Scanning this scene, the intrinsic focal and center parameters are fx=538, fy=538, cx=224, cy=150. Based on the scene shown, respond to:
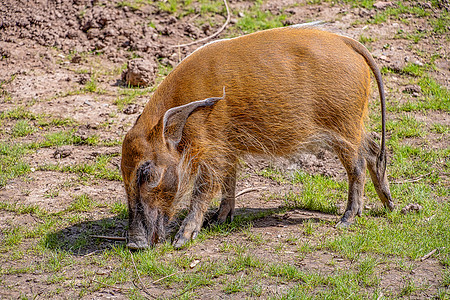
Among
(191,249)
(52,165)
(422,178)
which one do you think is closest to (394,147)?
(422,178)

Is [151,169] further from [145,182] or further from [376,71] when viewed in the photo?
[376,71]

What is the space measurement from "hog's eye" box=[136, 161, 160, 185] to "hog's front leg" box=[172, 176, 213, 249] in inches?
20.0

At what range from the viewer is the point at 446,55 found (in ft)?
26.9

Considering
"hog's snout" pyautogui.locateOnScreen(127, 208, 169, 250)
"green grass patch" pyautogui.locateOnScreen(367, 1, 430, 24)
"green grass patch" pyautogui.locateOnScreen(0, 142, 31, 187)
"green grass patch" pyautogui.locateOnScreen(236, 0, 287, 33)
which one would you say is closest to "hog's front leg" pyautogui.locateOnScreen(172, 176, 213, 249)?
"hog's snout" pyautogui.locateOnScreen(127, 208, 169, 250)

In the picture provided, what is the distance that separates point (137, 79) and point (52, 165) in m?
1.96

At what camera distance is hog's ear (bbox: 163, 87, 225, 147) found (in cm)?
455

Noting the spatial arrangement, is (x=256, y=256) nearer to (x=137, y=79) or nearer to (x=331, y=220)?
(x=331, y=220)

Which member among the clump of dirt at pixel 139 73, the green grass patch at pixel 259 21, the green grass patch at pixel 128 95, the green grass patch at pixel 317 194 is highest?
the green grass patch at pixel 259 21

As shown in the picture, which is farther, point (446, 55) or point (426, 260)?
→ point (446, 55)

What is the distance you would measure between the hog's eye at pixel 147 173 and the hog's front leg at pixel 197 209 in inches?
20.0

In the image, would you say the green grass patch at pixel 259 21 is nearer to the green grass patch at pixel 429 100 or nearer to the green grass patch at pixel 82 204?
the green grass patch at pixel 429 100

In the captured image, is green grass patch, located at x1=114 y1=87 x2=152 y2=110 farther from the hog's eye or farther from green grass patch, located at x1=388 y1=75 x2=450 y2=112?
green grass patch, located at x1=388 y1=75 x2=450 y2=112

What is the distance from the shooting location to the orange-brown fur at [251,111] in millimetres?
4695

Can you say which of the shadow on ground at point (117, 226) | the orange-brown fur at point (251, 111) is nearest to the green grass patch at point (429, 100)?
the orange-brown fur at point (251, 111)
